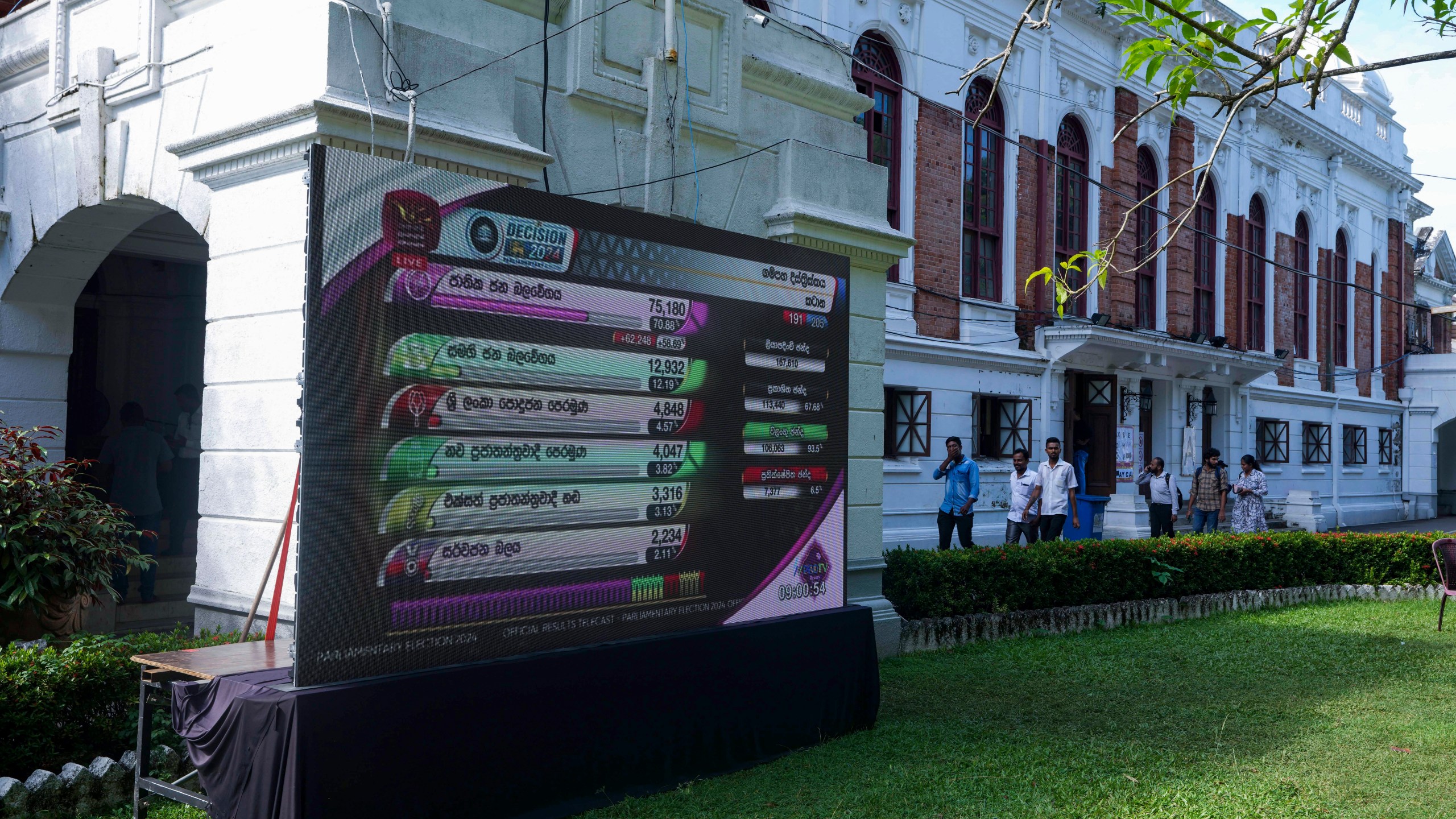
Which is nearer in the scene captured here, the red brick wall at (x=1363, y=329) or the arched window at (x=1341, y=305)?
the arched window at (x=1341, y=305)

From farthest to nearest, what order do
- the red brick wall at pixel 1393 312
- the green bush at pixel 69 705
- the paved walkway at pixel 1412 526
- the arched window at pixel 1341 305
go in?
the red brick wall at pixel 1393 312, the arched window at pixel 1341 305, the paved walkway at pixel 1412 526, the green bush at pixel 69 705

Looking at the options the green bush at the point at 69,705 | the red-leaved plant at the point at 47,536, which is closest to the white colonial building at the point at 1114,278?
the red-leaved plant at the point at 47,536

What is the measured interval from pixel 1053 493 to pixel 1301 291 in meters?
20.1

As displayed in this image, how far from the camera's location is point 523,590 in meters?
5.32

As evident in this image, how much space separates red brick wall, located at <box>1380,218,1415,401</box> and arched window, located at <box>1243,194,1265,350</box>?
842 centimetres

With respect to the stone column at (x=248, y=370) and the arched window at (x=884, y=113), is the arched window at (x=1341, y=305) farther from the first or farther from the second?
the stone column at (x=248, y=370)

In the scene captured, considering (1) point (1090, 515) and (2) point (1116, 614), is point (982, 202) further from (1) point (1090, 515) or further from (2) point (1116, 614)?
(2) point (1116, 614)

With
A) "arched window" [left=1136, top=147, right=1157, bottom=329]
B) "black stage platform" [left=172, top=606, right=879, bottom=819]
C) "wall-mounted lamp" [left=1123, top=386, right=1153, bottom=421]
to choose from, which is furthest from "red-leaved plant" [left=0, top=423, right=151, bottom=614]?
"arched window" [left=1136, top=147, right=1157, bottom=329]

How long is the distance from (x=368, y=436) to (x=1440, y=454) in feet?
137

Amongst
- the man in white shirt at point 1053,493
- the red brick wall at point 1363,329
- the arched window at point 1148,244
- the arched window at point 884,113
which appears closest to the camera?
the man in white shirt at point 1053,493

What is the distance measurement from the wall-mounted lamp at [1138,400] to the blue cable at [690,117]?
16.0 metres

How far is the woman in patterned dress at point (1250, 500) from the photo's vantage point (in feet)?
51.7

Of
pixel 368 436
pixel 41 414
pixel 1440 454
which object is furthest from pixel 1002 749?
pixel 1440 454

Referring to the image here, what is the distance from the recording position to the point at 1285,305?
28.9m
